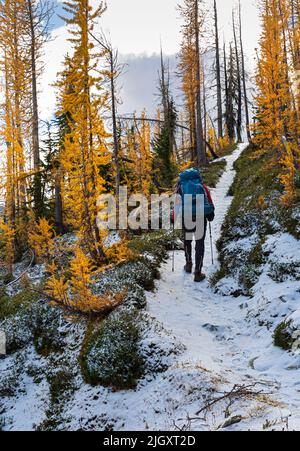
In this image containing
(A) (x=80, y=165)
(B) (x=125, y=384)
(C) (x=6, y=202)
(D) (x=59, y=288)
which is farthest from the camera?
(C) (x=6, y=202)

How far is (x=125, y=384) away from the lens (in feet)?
18.3

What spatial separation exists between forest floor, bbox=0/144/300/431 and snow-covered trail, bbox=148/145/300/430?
18 millimetres

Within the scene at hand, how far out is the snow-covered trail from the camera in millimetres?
4641

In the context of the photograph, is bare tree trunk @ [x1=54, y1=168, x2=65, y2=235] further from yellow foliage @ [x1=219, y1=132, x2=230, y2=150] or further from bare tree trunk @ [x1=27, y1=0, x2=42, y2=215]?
yellow foliage @ [x1=219, y1=132, x2=230, y2=150]

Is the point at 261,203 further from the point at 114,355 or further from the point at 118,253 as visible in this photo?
the point at 114,355

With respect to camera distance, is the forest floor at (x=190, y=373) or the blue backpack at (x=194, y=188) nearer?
the forest floor at (x=190, y=373)

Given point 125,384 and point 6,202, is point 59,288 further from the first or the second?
point 6,202

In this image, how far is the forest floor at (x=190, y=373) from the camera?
4348 mm

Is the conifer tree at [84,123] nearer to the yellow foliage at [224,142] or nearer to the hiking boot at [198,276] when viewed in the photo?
the hiking boot at [198,276]

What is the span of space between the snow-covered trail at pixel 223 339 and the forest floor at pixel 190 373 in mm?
18

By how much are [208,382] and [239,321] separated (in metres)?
2.42

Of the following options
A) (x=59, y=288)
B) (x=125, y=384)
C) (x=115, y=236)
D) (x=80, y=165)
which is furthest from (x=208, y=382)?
(x=115, y=236)

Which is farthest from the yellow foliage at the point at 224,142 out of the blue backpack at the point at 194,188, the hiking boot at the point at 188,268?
the hiking boot at the point at 188,268

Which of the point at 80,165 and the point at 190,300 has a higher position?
the point at 80,165
